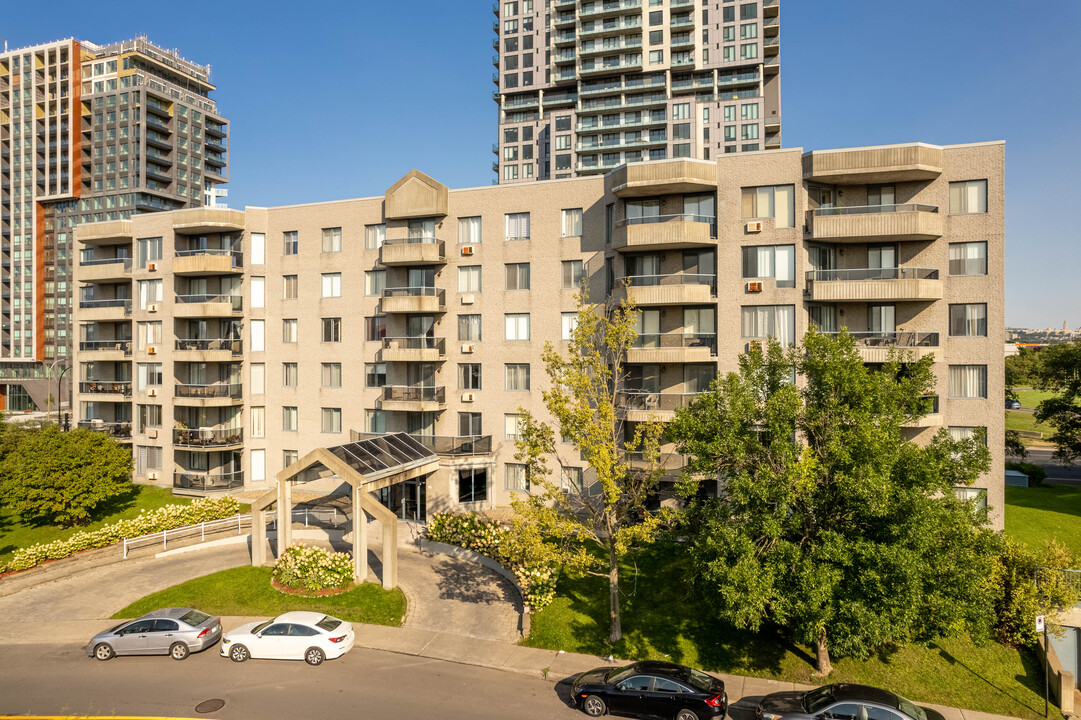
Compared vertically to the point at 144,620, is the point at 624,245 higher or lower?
higher

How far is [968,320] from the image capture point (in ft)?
94.6

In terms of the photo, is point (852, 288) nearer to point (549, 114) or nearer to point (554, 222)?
point (554, 222)

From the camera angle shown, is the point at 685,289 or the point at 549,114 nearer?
the point at 685,289

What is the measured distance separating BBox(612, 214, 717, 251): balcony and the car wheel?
21.1 metres

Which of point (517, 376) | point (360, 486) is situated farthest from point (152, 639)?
point (517, 376)

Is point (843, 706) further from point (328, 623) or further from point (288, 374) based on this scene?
point (288, 374)

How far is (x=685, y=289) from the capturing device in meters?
31.3

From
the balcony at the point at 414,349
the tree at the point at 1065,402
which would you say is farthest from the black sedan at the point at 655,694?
the tree at the point at 1065,402

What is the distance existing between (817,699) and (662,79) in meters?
81.5

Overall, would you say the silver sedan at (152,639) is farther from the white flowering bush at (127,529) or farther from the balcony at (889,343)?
the balcony at (889,343)

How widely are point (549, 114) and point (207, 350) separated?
64.9 metres

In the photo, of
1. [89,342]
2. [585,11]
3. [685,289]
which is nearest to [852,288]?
[685,289]

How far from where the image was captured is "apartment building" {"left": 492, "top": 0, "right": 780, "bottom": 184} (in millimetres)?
81438

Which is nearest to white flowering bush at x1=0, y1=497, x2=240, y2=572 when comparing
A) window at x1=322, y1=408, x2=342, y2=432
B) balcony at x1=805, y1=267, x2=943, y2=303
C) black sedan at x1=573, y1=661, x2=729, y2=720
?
window at x1=322, y1=408, x2=342, y2=432
